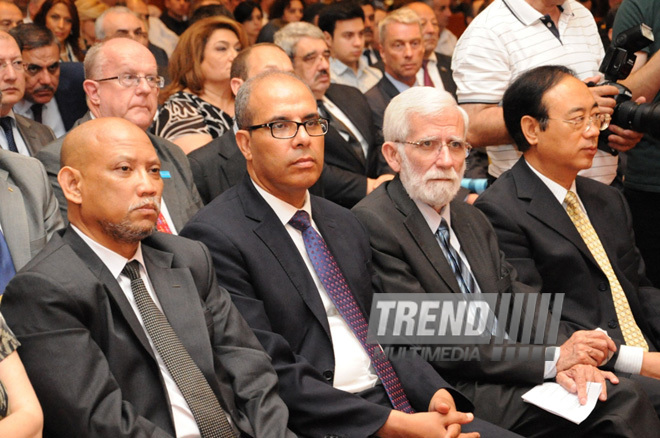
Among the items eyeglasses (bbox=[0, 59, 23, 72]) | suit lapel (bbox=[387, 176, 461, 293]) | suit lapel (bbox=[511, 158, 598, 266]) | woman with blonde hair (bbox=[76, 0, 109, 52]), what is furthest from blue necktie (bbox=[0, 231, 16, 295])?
woman with blonde hair (bbox=[76, 0, 109, 52])

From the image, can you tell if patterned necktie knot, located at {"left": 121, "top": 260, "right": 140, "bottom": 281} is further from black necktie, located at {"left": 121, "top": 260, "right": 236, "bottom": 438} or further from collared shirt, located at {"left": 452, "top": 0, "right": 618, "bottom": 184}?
collared shirt, located at {"left": 452, "top": 0, "right": 618, "bottom": 184}

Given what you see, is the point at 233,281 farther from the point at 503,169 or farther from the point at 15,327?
the point at 503,169

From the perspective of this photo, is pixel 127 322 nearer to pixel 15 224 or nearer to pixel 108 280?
pixel 108 280

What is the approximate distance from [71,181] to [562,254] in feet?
5.42

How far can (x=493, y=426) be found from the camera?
232cm

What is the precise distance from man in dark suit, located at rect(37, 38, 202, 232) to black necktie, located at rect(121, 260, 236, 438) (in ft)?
3.35

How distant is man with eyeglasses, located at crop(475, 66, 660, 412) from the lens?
9.29 ft

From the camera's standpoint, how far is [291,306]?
2.29m

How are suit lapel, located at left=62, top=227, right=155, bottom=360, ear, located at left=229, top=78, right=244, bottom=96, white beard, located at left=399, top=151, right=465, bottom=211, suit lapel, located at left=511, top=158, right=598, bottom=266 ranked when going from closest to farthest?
A: suit lapel, located at left=62, top=227, right=155, bottom=360 → white beard, located at left=399, top=151, right=465, bottom=211 → suit lapel, located at left=511, top=158, right=598, bottom=266 → ear, located at left=229, top=78, right=244, bottom=96

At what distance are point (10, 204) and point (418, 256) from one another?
1215 mm

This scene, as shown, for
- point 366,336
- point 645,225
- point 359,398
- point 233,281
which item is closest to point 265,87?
point 233,281

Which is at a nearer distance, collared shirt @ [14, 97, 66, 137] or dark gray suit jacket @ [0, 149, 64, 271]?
dark gray suit jacket @ [0, 149, 64, 271]

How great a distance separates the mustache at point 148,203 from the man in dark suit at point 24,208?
423 millimetres

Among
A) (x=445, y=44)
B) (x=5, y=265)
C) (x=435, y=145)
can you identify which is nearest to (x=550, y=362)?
(x=435, y=145)
